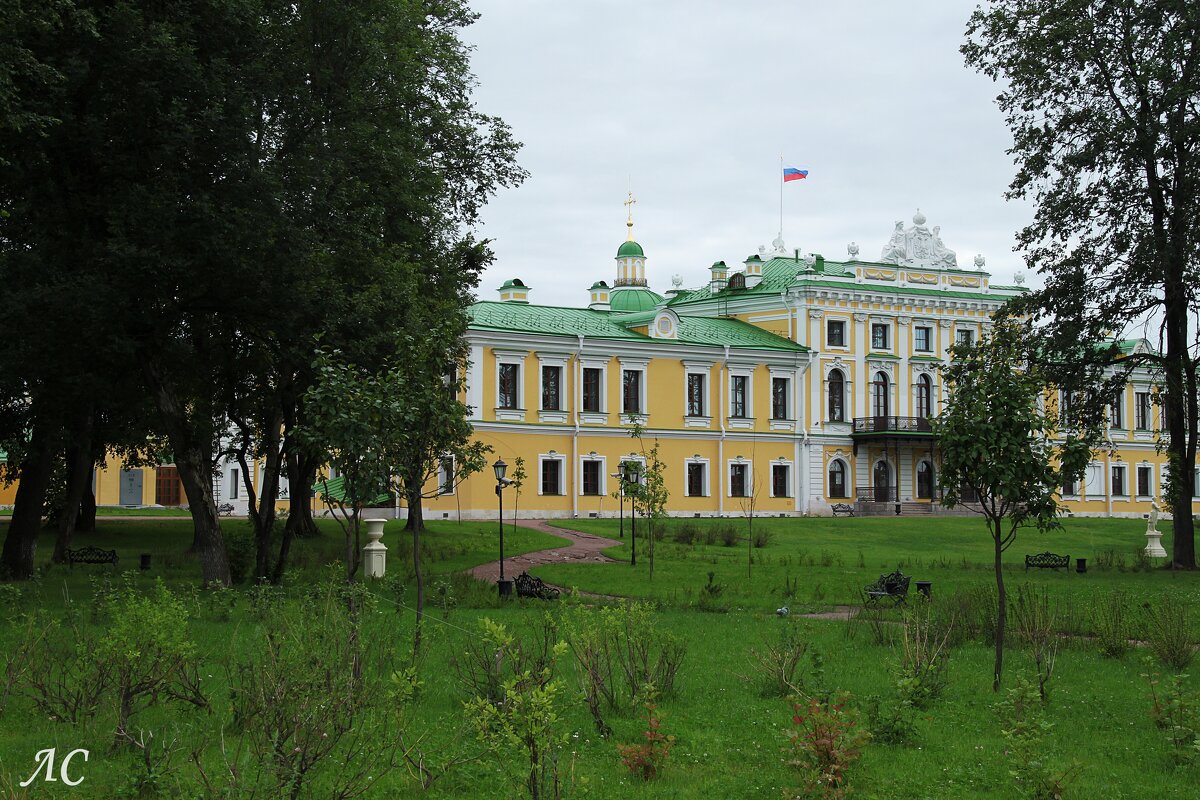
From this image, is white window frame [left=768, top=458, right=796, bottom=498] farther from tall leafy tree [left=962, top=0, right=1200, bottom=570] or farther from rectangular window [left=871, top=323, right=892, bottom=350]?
tall leafy tree [left=962, top=0, right=1200, bottom=570]

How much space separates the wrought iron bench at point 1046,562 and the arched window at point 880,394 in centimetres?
2555

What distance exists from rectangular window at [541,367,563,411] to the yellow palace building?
2.1 inches

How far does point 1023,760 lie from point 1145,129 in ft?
72.0

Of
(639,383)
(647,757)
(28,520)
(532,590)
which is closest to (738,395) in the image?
(639,383)

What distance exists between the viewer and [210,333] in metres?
22.3

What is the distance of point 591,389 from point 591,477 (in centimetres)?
337

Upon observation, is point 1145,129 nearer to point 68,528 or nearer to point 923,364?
point 68,528

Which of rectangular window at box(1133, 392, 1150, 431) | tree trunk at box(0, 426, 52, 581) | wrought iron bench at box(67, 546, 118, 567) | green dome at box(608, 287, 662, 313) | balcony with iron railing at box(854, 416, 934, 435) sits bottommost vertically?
wrought iron bench at box(67, 546, 118, 567)

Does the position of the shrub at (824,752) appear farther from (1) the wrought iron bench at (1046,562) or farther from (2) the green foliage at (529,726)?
(1) the wrought iron bench at (1046,562)

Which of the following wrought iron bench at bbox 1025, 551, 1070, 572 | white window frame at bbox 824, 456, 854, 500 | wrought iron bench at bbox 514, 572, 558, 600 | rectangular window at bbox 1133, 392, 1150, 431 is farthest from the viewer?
rectangular window at bbox 1133, 392, 1150, 431

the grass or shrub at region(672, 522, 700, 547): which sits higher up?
shrub at region(672, 522, 700, 547)

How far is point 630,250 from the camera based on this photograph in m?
64.6

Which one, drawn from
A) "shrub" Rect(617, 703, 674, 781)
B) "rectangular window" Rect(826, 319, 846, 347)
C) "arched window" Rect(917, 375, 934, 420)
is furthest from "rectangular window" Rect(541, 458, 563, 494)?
"shrub" Rect(617, 703, 674, 781)

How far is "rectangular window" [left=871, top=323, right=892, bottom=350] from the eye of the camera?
5519cm
